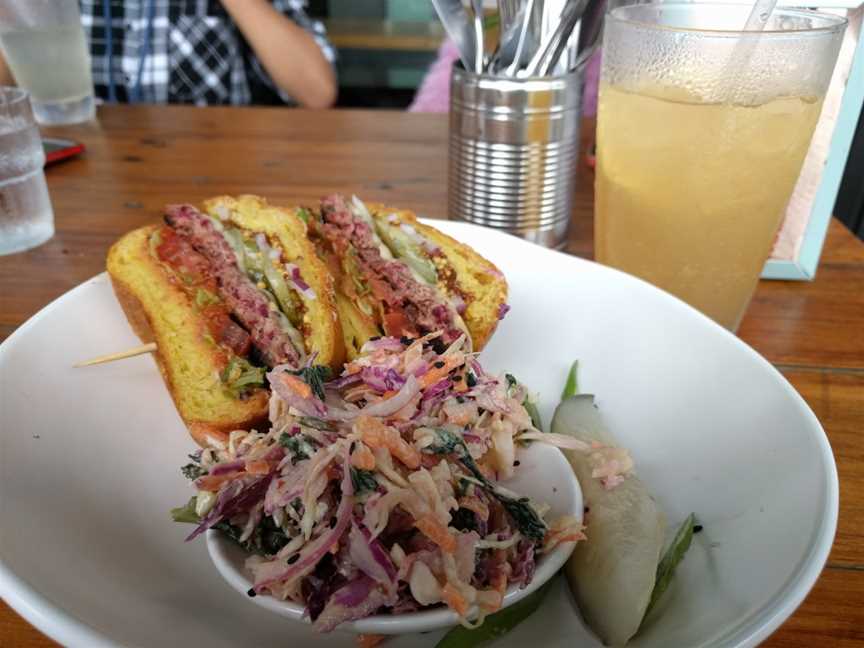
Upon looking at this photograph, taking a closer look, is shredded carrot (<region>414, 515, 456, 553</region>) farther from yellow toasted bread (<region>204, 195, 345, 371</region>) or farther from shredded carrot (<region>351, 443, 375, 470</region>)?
yellow toasted bread (<region>204, 195, 345, 371</region>)

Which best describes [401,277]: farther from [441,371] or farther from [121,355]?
[121,355]

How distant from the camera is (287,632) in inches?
36.9

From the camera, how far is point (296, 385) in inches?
42.4

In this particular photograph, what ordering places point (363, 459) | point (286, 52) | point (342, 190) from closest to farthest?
point (363, 459) < point (342, 190) < point (286, 52)

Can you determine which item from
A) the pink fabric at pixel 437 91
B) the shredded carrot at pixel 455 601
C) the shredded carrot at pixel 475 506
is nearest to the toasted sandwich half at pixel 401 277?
the shredded carrot at pixel 475 506

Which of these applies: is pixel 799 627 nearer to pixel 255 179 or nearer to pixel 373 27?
pixel 255 179

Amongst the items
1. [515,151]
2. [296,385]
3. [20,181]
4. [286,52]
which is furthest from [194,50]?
[296,385]

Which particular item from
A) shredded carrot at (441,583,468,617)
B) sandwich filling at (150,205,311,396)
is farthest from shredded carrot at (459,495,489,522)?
sandwich filling at (150,205,311,396)

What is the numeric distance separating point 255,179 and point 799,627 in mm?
2148

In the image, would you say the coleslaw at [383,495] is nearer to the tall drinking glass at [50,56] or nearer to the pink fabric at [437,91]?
the tall drinking glass at [50,56]

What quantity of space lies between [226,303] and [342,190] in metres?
1.02

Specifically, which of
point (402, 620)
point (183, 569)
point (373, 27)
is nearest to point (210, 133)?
point (183, 569)

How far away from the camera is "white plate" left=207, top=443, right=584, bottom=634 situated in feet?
2.81

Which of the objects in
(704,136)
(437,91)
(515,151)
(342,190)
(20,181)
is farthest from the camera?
(437,91)
